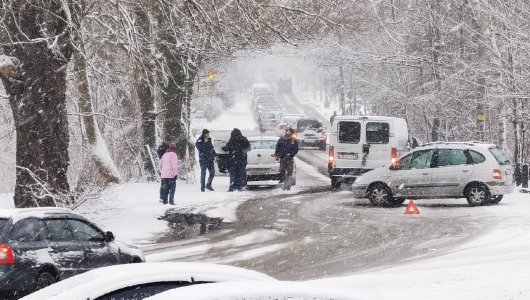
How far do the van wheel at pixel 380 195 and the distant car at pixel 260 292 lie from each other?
755 inches

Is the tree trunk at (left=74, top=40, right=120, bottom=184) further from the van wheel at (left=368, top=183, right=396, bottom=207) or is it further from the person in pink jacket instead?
the van wheel at (left=368, top=183, right=396, bottom=207)

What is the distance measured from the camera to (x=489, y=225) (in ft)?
63.5

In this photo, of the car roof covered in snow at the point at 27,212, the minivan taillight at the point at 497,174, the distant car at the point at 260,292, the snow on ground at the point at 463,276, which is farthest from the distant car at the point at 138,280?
the minivan taillight at the point at 497,174

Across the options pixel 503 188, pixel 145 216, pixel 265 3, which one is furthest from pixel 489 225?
pixel 145 216

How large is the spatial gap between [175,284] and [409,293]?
19.6ft

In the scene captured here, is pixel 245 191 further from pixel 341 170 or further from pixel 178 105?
pixel 178 105

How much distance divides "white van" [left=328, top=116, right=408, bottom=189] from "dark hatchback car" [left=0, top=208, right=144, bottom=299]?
15.2 meters

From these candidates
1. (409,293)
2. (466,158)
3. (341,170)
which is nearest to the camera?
(409,293)

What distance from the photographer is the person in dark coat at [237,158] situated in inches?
1103

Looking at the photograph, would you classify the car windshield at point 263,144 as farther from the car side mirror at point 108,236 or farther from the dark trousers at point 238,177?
the car side mirror at point 108,236

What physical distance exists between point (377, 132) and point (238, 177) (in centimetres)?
432

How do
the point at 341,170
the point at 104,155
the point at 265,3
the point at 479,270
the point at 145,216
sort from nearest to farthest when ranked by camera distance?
1. the point at 479,270
2. the point at 265,3
3. the point at 145,216
4. the point at 341,170
5. the point at 104,155

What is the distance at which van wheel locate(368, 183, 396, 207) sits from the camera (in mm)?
23922

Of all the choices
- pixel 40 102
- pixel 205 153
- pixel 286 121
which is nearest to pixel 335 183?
pixel 205 153
